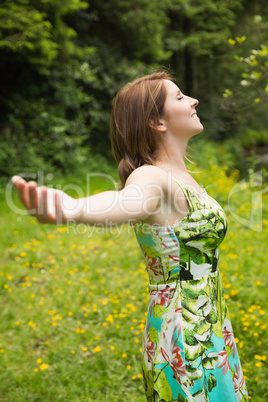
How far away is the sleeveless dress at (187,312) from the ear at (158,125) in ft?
0.72

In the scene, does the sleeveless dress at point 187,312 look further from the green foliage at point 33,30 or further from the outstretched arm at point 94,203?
the green foliage at point 33,30

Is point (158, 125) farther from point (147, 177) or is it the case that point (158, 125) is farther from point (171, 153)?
point (147, 177)

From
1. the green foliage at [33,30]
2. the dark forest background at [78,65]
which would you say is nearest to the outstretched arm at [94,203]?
the dark forest background at [78,65]

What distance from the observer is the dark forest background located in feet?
23.2

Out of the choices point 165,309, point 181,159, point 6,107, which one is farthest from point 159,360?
point 6,107

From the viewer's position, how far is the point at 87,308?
348 cm

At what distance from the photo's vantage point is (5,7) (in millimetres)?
6570

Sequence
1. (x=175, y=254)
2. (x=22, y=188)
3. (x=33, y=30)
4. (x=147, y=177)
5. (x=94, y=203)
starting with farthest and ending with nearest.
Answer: (x=33, y=30), (x=175, y=254), (x=147, y=177), (x=94, y=203), (x=22, y=188)

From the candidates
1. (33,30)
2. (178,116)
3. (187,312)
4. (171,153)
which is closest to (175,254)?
(187,312)

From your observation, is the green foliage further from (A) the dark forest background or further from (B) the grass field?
(B) the grass field

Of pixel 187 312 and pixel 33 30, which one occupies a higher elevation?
pixel 33 30

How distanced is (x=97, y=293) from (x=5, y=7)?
5.53 m

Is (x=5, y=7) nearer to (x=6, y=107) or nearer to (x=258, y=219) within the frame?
(x=6, y=107)

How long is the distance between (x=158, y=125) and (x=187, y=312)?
69 cm
